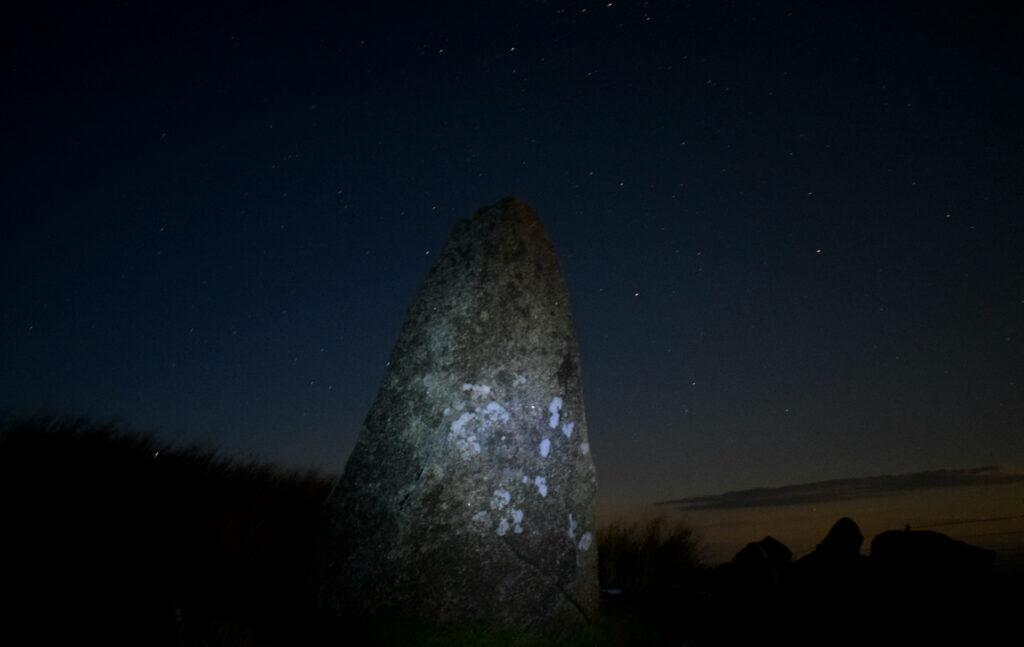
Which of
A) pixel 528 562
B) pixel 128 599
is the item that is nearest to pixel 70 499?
pixel 128 599

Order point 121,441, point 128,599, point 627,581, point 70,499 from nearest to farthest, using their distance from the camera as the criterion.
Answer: point 128,599, point 70,499, point 121,441, point 627,581

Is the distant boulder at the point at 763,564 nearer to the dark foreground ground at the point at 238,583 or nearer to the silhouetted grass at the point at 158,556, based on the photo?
the dark foreground ground at the point at 238,583

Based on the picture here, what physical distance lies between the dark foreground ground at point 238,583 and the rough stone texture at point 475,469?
0.28 meters

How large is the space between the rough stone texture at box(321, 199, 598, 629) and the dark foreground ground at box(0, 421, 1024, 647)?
0.91 feet

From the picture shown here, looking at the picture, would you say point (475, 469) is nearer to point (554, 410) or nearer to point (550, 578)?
point (554, 410)

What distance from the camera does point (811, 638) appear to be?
229 inches

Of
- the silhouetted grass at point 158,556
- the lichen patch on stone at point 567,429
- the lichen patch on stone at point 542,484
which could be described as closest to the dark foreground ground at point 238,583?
the silhouetted grass at point 158,556

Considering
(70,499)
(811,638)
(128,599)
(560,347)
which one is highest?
(560,347)

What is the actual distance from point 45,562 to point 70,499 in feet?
3.16

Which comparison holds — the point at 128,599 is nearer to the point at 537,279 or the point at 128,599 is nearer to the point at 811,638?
the point at 537,279

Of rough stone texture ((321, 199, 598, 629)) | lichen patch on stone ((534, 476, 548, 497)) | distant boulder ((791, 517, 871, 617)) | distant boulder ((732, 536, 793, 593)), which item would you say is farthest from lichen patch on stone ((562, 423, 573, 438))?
distant boulder ((791, 517, 871, 617))

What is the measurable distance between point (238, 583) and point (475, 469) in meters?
Answer: 1.85

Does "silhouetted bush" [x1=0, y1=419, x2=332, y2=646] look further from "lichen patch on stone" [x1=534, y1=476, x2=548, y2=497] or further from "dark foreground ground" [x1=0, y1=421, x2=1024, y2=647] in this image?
"lichen patch on stone" [x1=534, y1=476, x2=548, y2=497]

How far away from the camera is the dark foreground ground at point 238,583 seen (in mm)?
4039
